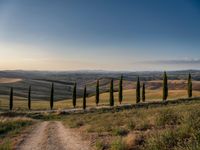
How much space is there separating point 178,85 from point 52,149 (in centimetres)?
13788

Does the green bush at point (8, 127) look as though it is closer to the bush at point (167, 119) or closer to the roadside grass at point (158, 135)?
the roadside grass at point (158, 135)

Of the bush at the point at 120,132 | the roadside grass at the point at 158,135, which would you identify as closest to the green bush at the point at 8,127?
the roadside grass at the point at 158,135

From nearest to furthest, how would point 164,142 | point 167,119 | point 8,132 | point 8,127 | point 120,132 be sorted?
point 164,142
point 120,132
point 167,119
point 8,132
point 8,127

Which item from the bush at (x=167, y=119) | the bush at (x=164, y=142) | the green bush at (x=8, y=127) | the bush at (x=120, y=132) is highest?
the bush at (x=164, y=142)

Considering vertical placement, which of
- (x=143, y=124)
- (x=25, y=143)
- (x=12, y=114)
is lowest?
(x=12, y=114)

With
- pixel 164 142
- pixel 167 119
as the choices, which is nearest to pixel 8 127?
pixel 167 119

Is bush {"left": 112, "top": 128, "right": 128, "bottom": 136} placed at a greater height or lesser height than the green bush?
greater

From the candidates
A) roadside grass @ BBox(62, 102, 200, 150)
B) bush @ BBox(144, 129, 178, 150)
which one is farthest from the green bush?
bush @ BBox(144, 129, 178, 150)

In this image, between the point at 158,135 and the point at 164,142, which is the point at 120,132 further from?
the point at 164,142

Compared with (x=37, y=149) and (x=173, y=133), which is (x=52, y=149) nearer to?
(x=37, y=149)

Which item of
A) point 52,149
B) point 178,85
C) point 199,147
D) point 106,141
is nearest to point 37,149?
point 52,149

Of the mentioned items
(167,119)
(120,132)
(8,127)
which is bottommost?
(8,127)

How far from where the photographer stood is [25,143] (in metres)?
17.1

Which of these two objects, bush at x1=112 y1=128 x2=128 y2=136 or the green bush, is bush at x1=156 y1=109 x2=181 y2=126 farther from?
the green bush
